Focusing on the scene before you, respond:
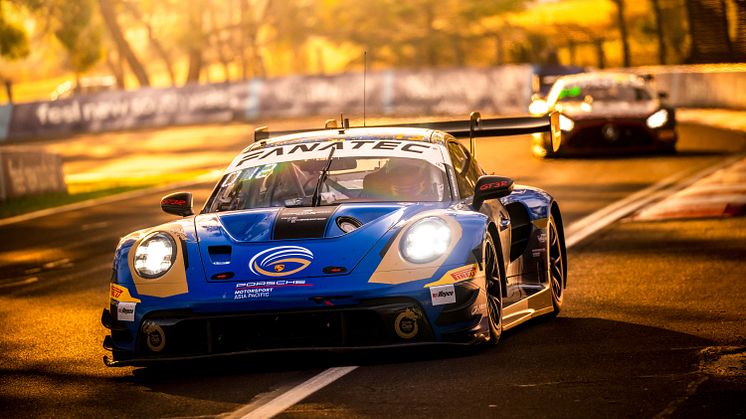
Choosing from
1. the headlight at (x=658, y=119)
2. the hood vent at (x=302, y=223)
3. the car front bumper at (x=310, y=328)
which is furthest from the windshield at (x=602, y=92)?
the car front bumper at (x=310, y=328)

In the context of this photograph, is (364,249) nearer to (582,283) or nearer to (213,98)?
(582,283)

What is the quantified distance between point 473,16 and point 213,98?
111 feet

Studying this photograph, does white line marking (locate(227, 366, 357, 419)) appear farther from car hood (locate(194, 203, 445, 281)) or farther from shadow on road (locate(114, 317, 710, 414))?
car hood (locate(194, 203, 445, 281))

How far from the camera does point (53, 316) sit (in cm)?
1125

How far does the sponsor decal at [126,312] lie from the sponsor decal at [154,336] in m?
0.10

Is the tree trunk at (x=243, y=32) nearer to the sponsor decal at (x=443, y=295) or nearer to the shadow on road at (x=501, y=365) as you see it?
the shadow on road at (x=501, y=365)

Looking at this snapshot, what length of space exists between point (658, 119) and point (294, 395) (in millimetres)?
18654

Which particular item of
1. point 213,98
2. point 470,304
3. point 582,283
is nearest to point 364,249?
point 470,304

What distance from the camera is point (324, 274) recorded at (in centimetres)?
810

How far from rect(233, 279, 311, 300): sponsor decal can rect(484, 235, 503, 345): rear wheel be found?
110cm

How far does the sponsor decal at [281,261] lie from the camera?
816cm

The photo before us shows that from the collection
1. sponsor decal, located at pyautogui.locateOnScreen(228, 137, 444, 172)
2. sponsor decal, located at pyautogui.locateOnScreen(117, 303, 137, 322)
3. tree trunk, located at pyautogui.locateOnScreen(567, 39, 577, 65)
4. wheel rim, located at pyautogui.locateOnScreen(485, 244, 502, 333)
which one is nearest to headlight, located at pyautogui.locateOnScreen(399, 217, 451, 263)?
wheel rim, located at pyautogui.locateOnScreen(485, 244, 502, 333)

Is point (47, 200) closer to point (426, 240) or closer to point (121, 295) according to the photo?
point (121, 295)

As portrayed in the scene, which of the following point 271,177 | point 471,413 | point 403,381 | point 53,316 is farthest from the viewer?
point 53,316
